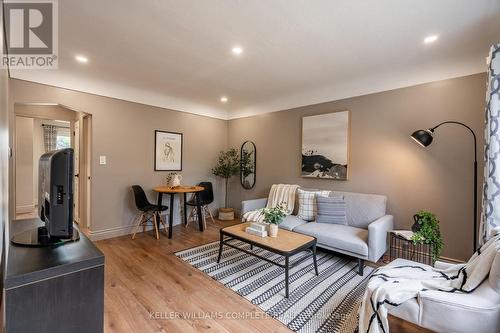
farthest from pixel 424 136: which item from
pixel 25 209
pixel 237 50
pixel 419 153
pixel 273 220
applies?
pixel 25 209

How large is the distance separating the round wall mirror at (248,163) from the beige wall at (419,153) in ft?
4.31

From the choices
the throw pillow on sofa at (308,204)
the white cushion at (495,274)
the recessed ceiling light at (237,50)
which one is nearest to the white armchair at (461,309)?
the white cushion at (495,274)

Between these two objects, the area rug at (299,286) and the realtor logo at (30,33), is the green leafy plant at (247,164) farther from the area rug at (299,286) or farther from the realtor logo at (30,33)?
the realtor logo at (30,33)

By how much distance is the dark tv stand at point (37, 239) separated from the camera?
3.84ft

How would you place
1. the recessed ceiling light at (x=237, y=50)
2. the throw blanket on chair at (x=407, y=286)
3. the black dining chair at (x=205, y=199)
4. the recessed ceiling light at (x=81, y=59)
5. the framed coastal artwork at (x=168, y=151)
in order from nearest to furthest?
the throw blanket on chair at (x=407, y=286) < the recessed ceiling light at (x=237, y=50) < the recessed ceiling light at (x=81, y=59) < the framed coastal artwork at (x=168, y=151) < the black dining chair at (x=205, y=199)

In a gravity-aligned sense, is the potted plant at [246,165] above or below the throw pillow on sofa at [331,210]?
above

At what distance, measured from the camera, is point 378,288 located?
158 centimetres

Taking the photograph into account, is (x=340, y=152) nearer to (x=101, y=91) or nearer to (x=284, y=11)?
(x=284, y=11)

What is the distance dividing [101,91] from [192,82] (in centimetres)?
143

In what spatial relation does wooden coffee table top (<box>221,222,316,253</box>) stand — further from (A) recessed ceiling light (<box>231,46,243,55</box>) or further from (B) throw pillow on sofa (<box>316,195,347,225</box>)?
(A) recessed ceiling light (<box>231,46,243,55</box>)

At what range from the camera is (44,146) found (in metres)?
6.23

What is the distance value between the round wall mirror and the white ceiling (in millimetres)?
1388

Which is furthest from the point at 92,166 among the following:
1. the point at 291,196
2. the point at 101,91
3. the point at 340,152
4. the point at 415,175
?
the point at 415,175

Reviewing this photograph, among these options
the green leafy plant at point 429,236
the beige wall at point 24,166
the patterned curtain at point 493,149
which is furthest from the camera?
the beige wall at point 24,166
